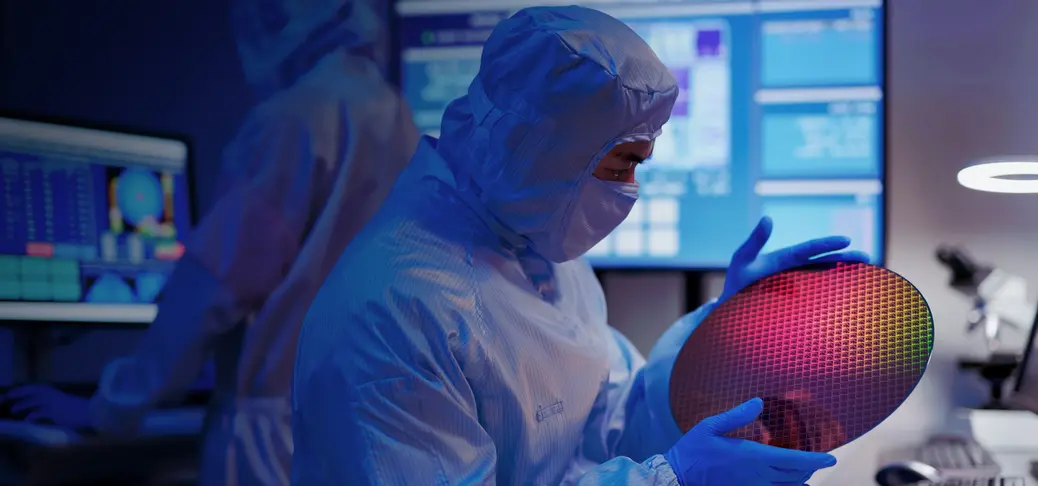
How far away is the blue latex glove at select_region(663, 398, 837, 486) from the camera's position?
2.86ft

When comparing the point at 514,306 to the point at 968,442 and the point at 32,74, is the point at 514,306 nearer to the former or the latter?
the point at 32,74

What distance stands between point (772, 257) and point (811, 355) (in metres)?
0.15

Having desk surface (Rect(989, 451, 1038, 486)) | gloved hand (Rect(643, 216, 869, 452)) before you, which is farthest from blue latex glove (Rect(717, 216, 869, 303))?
desk surface (Rect(989, 451, 1038, 486))

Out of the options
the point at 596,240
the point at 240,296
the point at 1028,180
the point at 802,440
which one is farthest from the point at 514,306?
the point at 1028,180

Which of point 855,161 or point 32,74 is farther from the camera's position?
point 855,161

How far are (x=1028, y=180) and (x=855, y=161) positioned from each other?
0.52 m

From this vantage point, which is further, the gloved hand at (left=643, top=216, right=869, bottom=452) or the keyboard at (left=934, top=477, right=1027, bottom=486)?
the keyboard at (left=934, top=477, right=1027, bottom=486)

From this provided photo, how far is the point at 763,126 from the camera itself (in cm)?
178

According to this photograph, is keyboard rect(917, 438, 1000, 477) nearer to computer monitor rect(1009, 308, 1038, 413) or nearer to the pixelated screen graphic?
computer monitor rect(1009, 308, 1038, 413)

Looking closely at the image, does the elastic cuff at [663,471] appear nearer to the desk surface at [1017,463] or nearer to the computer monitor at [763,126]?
the desk surface at [1017,463]

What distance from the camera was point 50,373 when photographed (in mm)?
1428

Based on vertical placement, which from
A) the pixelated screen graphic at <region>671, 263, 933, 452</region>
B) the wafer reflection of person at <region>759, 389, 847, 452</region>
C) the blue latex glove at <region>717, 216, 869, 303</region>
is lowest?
the wafer reflection of person at <region>759, 389, 847, 452</region>

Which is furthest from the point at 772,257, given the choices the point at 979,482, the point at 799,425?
the point at 979,482

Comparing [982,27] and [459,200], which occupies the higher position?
[982,27]
